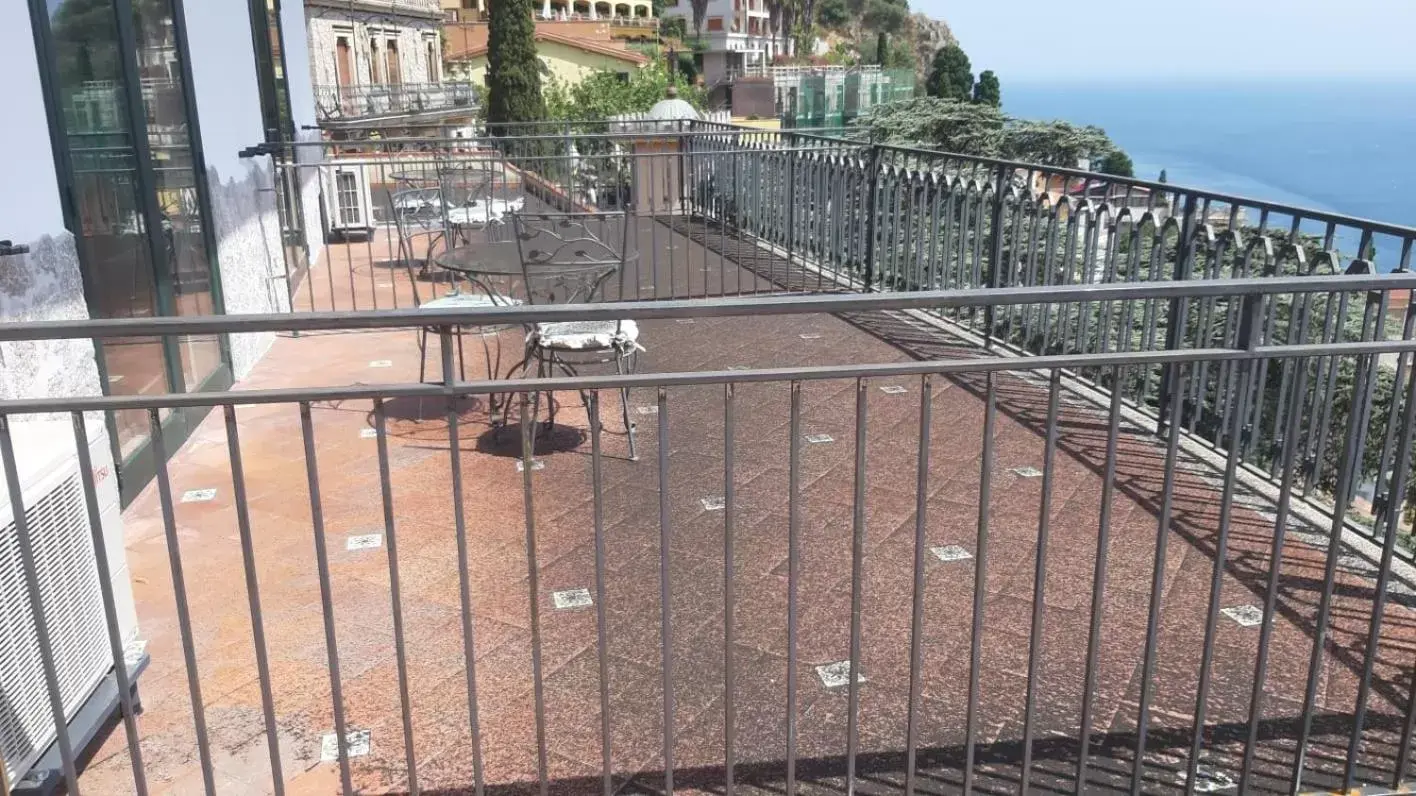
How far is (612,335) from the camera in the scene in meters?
4.75

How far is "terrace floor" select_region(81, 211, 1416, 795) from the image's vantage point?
8.71 feet

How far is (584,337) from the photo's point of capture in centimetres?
470

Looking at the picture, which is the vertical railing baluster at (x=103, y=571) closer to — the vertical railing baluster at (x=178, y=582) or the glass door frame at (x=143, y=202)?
the vertical railing baluster at (x=178, y=582)

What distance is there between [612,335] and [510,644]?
1.87m

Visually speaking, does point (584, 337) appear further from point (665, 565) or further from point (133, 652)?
point (665, 565)

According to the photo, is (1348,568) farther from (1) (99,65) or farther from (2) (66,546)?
(1) (99,65)

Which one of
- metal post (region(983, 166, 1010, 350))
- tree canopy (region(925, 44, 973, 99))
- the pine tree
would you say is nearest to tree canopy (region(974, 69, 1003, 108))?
tree canopy (region(925, 44, 973, 99))

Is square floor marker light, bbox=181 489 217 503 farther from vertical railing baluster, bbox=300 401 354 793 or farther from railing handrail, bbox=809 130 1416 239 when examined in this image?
railing handrail, bbox=809 130 1416 239

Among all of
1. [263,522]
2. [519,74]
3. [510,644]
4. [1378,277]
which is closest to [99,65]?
[263,522]

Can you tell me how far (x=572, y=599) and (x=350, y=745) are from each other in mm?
908

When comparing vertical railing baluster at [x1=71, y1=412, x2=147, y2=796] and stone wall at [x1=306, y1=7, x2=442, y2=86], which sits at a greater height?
stone wall at [x1=306, y1=7, x2=442, y2=86]

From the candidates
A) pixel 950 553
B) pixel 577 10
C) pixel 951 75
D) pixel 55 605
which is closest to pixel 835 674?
pixel 950 553

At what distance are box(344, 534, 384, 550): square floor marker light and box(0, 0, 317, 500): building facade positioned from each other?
110 cm

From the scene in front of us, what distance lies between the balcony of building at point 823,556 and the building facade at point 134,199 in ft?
1.58
